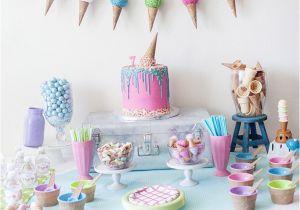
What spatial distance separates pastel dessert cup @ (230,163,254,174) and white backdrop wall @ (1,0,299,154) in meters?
0.35

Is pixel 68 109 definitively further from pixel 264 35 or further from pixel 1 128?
pixel 264 35

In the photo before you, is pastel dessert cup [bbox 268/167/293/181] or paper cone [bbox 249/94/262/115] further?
paper cone [bbox 249/94/262/115]

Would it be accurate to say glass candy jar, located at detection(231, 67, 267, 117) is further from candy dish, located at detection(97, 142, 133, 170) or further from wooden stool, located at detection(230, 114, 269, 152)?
candy dish, located at detection(97, 142, 133, 170)

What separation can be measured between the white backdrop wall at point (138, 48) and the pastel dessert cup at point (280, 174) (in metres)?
0.41

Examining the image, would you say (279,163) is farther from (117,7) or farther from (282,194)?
(117,7)

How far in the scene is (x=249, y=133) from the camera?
152 centimetres

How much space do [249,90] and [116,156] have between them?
→ 0.48 metres


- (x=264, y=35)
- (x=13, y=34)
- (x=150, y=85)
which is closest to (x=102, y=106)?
(x=150, y=85)

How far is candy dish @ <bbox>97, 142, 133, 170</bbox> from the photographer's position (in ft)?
4.07

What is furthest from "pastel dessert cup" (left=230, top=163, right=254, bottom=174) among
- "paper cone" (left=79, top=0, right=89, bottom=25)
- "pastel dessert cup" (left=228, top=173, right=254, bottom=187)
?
"paper cone" (left=79, top=0, right=89, bottom=25)

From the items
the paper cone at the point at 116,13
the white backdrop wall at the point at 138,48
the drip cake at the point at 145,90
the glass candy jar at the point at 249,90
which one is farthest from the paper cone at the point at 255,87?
the paper cone at the point at 116,13

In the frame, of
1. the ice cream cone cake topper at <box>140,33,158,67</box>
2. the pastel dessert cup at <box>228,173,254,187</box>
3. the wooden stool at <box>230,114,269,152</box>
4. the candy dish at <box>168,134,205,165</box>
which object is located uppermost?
the ice cream cone cake topper at <box>140,33,158,67</box>

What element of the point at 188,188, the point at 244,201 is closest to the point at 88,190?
the point at 188,188

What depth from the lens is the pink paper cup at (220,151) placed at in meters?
1.32
